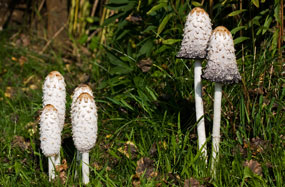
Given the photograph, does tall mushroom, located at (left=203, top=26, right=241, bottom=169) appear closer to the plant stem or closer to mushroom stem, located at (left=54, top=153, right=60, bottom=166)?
the plant stem

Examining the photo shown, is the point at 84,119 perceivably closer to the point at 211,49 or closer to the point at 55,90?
the point at 55,90

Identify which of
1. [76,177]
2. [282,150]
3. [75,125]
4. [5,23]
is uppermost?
[5,23]

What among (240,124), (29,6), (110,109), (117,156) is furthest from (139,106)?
(29,6)

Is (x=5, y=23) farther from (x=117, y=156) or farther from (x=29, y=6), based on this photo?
(x=117, y=156)

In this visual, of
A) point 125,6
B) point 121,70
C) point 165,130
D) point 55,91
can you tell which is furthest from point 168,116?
point 125,6

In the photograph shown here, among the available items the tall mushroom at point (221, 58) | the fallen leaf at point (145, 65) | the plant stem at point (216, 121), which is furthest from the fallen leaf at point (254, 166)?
the fallen leaf at point (145, 65)

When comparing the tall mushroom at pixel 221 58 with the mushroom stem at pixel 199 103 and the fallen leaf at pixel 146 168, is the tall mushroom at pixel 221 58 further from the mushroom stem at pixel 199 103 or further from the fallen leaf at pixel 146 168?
the fallen leaf at pixel 146 168

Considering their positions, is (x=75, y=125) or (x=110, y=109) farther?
(x=110, y=109)
